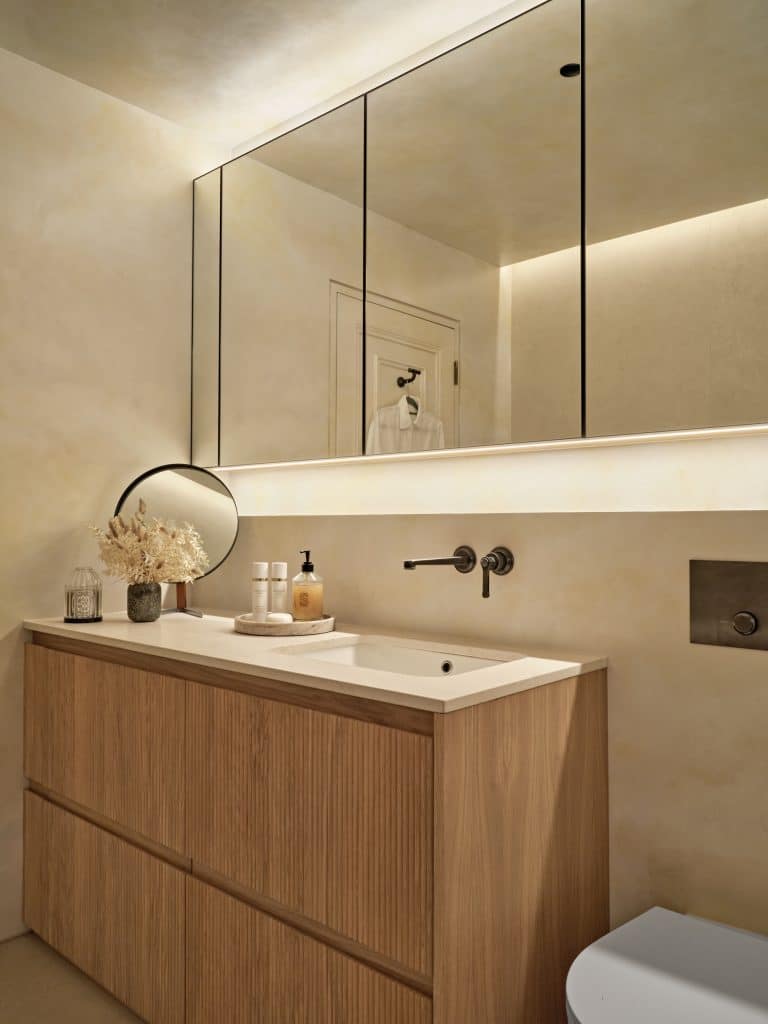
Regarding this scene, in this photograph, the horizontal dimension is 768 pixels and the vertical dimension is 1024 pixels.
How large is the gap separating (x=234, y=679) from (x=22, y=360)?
3.94 ft

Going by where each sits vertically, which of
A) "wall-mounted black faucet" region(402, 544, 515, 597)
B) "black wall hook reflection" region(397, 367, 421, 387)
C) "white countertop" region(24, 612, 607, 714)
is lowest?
"white countertop" region(24, 612, 607, 714)

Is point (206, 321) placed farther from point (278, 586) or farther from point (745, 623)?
point (745, 623)

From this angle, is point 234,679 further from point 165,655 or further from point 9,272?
point 9,272

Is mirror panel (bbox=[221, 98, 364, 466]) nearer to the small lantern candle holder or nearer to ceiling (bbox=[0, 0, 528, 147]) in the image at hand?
ceiling (bbox=[0, 0, 528, 147])

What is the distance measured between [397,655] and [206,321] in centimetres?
133

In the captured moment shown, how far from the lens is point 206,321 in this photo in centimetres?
252

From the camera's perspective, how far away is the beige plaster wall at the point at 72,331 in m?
2.14

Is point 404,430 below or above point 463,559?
above

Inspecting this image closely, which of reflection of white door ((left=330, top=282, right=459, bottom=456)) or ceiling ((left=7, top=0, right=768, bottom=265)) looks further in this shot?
reflection of white door ((left=330, top=282, right=459, bottom=456))

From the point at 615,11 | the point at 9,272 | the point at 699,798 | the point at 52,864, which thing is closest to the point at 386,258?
the point at 615,11

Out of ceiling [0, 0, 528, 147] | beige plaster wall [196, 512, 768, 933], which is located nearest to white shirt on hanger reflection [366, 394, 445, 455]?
beige plaster wall [196, 512, 768, 933]

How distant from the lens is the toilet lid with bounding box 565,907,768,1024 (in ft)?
3.68

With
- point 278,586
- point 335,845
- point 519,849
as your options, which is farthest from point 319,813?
point 278,586

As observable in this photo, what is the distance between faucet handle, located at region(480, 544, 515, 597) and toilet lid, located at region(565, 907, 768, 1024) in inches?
29.1
